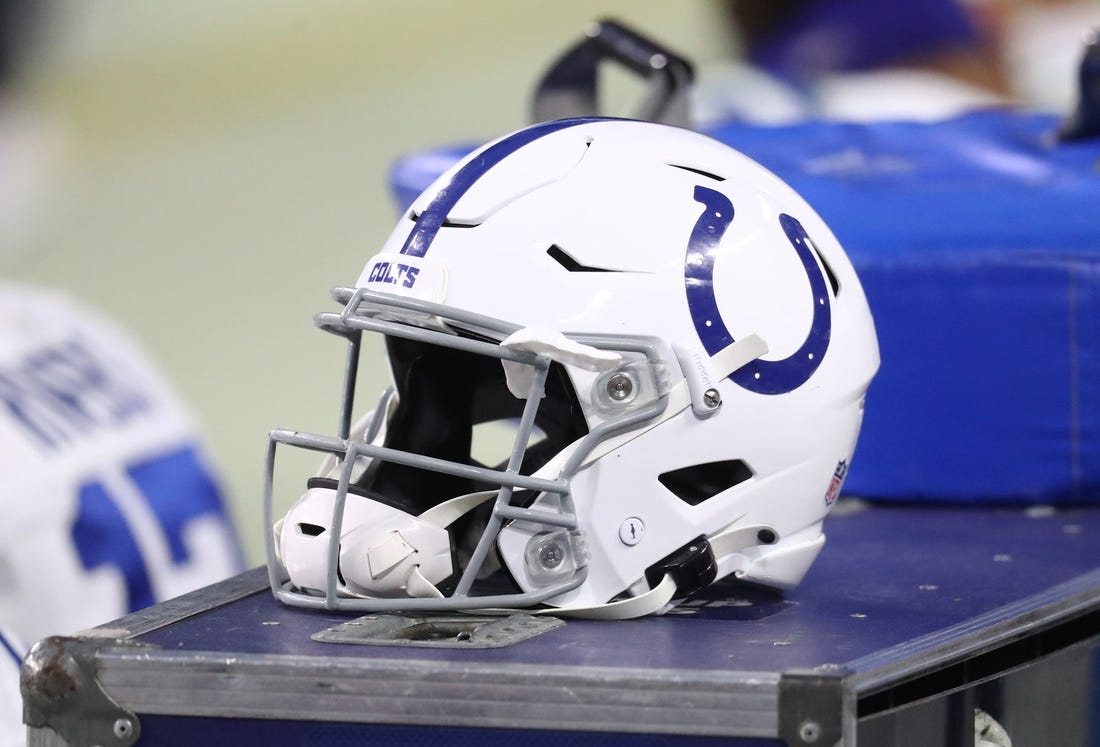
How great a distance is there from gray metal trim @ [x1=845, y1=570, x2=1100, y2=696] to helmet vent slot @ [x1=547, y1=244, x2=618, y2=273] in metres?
0.36

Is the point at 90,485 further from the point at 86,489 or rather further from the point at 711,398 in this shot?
the point at 711,398

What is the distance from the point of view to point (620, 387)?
1.21 meters

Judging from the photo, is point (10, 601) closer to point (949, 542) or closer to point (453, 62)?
point (949, 542)

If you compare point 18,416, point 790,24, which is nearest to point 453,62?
point 790,24

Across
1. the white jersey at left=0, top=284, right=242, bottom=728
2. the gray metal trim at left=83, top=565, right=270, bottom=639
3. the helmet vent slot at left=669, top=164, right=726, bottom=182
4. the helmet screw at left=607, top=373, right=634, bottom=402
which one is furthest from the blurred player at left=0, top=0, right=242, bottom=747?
the helmet vent slot at left=669, top=164, right=726, bottom=182

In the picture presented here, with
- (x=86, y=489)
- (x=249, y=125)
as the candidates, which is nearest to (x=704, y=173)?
(x=86, y=489)

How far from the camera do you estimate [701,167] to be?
1322mm

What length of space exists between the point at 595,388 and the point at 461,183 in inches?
8.4

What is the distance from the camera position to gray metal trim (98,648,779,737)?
105 centimetres

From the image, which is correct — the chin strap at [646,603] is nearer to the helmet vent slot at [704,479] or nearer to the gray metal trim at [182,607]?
the helmet vent slot at [704,479]

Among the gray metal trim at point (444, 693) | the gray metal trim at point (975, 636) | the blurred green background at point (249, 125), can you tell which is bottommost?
the gray metal trim at point (444, 693)

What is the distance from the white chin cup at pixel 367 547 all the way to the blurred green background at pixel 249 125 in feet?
8.87

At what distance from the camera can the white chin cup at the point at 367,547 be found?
4.02ft

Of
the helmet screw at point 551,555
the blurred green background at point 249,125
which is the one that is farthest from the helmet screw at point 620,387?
the blurred green background at point 249,125
